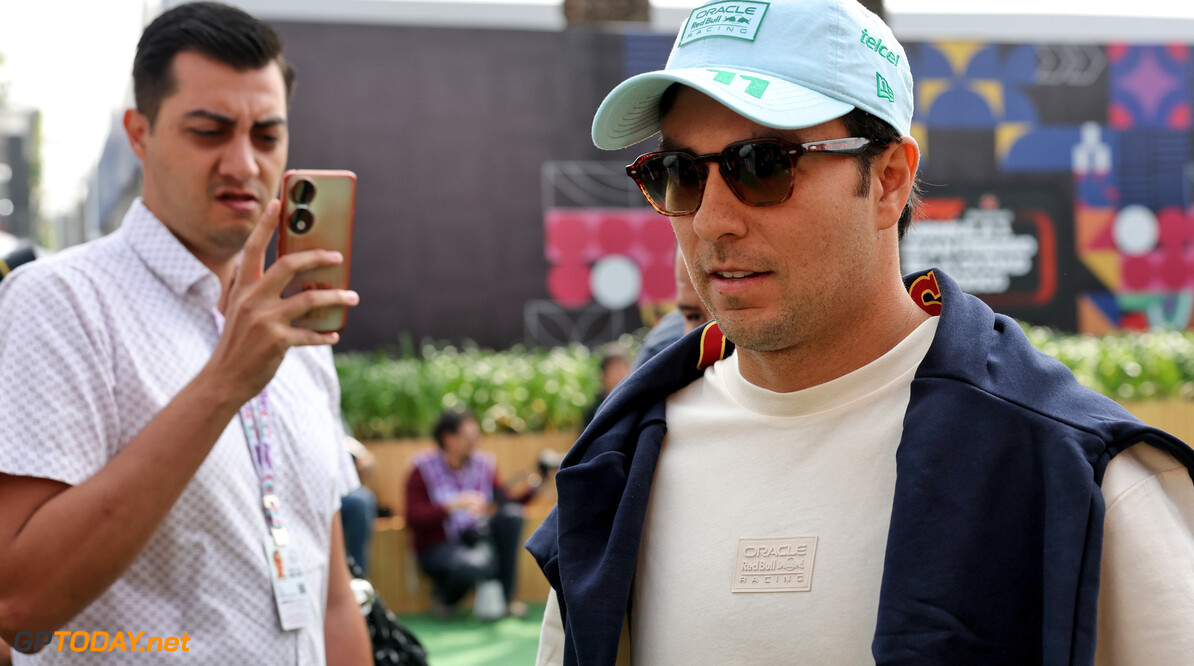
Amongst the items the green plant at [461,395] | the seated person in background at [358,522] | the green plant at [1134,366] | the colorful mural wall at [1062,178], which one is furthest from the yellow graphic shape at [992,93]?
the seated person in background at [358,522]

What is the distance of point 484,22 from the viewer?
45.8ft

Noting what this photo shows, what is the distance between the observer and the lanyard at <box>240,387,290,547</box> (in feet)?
7.76

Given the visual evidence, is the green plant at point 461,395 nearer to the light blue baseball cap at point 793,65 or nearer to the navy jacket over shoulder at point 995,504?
the light blue baseball cap at point 793,65

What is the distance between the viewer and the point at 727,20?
1.80 m

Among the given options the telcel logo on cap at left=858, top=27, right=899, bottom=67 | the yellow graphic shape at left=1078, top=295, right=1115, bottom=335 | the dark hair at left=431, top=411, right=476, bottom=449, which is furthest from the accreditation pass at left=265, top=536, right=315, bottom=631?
the yellow graphic shape at left=1078, top=295, right=1115, bottom=335

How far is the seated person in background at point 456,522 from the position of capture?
886 cm

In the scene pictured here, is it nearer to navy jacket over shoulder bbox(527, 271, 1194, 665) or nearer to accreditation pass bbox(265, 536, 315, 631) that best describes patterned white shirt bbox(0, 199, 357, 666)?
accreditation pass bbox(265, 536, 315, 631)

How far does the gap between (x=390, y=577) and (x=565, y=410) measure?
2.38 meters

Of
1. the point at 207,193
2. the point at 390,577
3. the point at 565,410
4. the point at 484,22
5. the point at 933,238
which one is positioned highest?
the point at 484,22

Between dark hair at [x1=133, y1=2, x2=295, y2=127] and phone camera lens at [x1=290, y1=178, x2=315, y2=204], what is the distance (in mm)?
472

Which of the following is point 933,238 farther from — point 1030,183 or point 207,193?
point 207,193

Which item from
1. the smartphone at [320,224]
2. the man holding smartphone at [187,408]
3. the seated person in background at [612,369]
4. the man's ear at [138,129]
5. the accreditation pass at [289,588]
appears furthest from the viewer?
the seated person in background at [612,369]

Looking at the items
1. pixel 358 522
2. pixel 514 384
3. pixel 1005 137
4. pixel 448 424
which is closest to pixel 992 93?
pixel 1005 137

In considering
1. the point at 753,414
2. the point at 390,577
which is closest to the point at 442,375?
the point at 390,577
